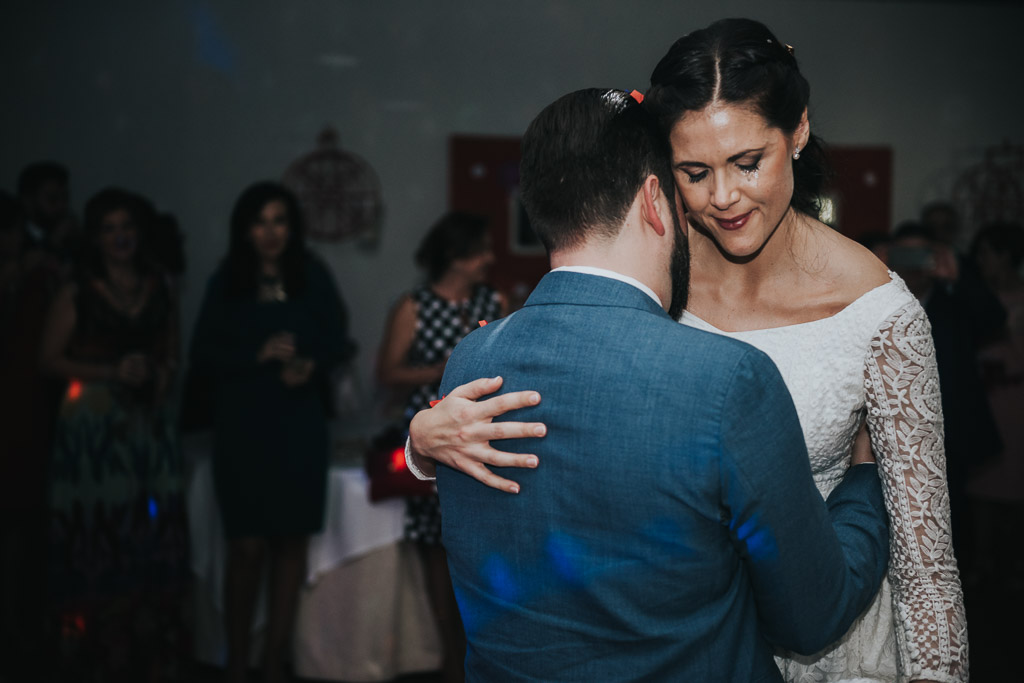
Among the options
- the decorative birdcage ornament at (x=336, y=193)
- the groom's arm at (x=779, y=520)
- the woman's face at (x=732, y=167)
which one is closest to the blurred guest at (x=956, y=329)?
the woman's face at (x=732, y=167)

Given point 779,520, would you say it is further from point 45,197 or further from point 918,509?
point 45,197

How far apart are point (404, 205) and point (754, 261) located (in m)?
3.42

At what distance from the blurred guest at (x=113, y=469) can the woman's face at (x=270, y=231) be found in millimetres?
407

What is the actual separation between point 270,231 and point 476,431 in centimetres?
226

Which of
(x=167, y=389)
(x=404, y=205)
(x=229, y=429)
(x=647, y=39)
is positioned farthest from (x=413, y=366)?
(x=647, y=39)

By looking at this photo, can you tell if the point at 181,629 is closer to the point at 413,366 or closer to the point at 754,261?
the point at 413,366

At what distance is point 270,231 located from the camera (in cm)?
307

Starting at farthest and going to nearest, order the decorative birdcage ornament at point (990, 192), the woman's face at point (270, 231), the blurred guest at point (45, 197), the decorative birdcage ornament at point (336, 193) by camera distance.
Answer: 1. the decorative birdcage ornament at point (990, 192)
2. the decorative birdcage ornament at point (336, 193)
3. the blurred guest at point (45, 197)
4. the woman's face at point (270, 231)

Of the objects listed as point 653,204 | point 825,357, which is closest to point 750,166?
point 653,204

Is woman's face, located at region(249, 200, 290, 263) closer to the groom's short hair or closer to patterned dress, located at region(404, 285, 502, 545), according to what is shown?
patterned dress, located at region(404, 285, 502, 545)

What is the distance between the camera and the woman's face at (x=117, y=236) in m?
3.00

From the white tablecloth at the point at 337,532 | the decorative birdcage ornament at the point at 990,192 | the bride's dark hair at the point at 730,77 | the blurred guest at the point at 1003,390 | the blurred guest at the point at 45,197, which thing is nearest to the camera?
the bride's dark hair at the point at 730,77

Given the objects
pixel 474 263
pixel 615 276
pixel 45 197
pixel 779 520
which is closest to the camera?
pixel 779 520

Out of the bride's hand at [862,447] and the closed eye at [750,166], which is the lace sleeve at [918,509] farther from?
the closed eye at [750,166]
